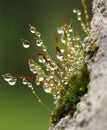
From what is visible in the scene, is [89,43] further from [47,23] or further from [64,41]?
[47,23]

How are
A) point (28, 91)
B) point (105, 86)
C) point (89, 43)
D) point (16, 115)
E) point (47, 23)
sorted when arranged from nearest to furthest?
point (105, 86) → point (89, 43) → point (16, 115) → point (28, 91) → point (47, 23)

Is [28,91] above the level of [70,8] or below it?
below

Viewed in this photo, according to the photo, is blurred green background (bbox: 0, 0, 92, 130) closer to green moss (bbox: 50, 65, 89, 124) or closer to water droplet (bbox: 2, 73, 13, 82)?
water droplet (bbox: 2, 73, 13, 82)

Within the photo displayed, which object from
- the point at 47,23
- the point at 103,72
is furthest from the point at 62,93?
the point at 47,23

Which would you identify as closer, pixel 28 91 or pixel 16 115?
pixel 16 115

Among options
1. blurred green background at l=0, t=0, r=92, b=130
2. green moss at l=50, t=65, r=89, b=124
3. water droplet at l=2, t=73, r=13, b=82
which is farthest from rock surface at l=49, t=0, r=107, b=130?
blurred green background at l=0, t=0, r=92, b=130

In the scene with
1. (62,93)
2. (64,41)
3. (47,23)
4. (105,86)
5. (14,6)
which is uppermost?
(14,6)

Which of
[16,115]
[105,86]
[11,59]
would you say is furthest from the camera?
[11,59]
